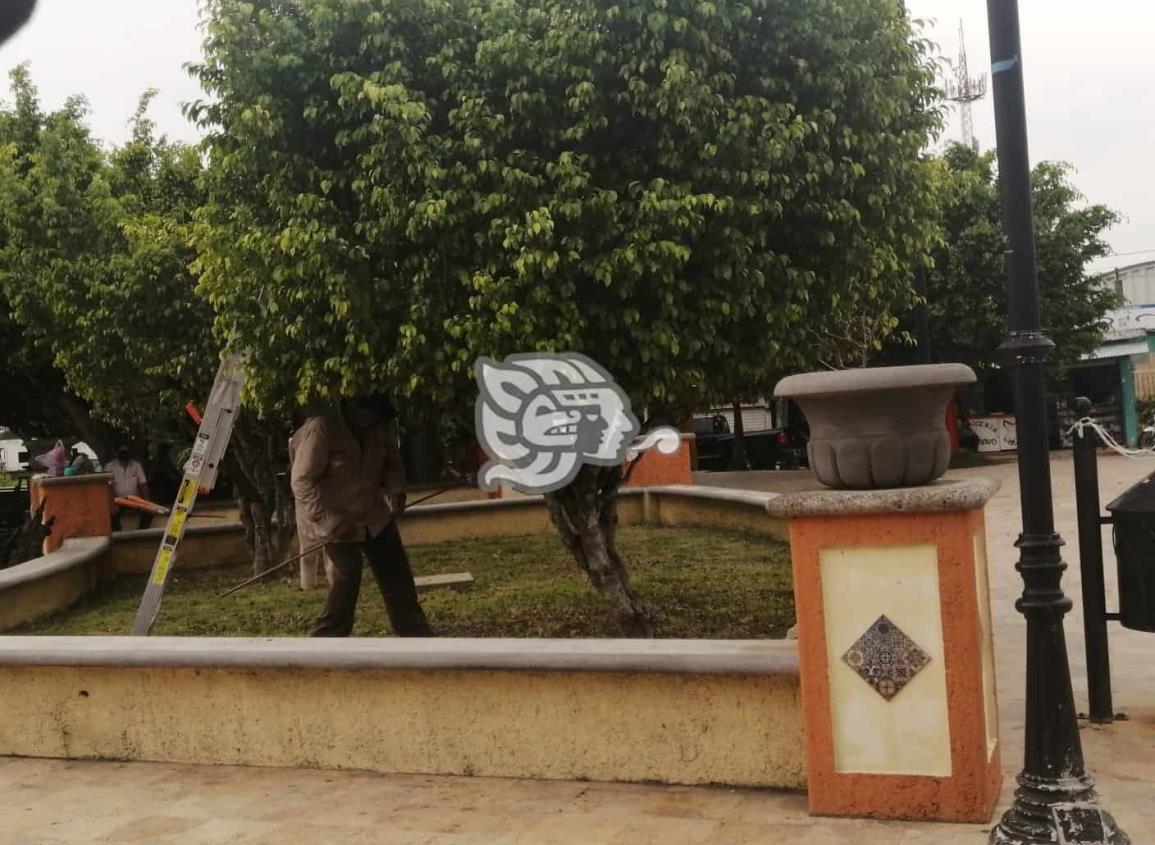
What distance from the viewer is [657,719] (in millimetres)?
4398

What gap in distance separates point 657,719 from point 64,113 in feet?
41.4

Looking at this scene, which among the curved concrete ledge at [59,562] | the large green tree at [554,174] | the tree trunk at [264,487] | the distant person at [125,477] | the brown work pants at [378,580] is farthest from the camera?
the distant person at [125,477]

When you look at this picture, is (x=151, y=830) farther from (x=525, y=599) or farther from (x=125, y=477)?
(x=125, y=477)

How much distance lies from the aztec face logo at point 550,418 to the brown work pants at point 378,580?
812 mm

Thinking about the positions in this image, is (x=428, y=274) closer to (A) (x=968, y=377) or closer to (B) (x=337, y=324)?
(B) (x=337, y=324)

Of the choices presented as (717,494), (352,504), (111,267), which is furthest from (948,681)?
(717,494)

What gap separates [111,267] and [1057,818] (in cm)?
842

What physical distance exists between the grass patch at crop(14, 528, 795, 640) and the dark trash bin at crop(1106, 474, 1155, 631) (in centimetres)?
238

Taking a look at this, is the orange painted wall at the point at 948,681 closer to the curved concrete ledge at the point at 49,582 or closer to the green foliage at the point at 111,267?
the green foliage at the point at 111,267

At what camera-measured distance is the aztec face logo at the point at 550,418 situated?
5.91 m

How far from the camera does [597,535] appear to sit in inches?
257

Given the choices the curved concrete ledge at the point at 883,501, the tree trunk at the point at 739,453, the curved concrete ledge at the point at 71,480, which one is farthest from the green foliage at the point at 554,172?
the tree trunk at the point at 739,453

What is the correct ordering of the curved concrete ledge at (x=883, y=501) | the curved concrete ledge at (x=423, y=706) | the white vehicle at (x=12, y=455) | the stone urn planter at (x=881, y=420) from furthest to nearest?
the white vehicle at (x=12, y=455), the curved concrete ledge at (x=423, y=706), the stone urn planter at (x=881, y=420), the curved concrete ledge at (x=883, y=501)

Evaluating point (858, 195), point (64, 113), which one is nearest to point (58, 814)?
point (858, 195)
